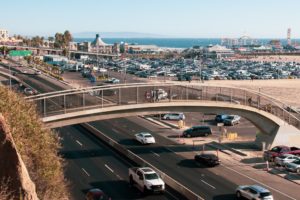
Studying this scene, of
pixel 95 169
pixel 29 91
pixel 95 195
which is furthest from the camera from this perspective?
pixel 29 91

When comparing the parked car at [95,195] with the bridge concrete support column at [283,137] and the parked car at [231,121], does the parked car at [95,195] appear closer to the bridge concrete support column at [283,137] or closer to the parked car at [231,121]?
the bridge concrete support column at [283,137]

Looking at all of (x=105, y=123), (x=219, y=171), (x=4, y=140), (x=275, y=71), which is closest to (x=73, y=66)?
(x=275, y=71)

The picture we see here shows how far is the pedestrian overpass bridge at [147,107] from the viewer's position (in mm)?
30344

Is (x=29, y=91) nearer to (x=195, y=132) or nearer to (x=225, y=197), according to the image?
(x=195, y=132)

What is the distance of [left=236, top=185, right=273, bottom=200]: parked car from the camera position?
2427 cm

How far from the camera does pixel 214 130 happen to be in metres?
48.2

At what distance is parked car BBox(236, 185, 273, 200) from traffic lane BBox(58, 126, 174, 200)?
4.02m

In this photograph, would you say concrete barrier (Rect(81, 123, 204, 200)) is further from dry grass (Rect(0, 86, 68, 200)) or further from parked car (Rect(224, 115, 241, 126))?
parked car (Rect(224, 115, 241, 126))

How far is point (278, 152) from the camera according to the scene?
35.7 meters

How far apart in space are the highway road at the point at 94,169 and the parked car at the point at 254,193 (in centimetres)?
354

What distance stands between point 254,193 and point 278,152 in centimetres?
1207

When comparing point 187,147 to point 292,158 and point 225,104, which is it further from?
point 292,158

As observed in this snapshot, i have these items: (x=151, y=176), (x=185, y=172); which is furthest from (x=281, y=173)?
(x=151, y=176)

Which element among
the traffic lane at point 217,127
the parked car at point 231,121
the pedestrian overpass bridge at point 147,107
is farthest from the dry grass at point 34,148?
the parked car at point 231,121
